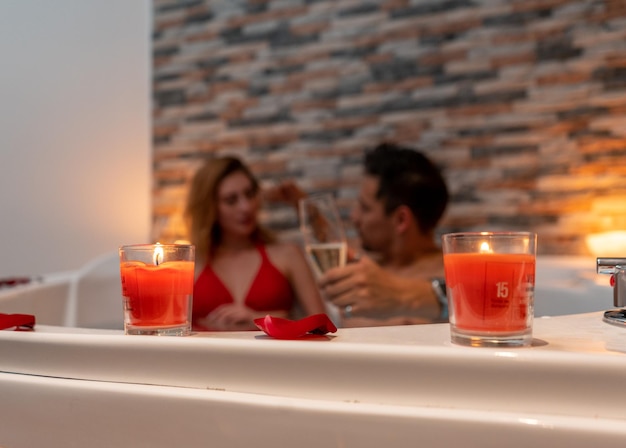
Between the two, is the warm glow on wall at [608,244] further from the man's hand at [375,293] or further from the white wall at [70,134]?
the white wall at [70,134]

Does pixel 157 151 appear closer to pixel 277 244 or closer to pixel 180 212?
pixel 180 212

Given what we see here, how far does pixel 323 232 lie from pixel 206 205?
820mm

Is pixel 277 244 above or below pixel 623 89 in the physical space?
below

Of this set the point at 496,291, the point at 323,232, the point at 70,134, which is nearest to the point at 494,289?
the point at 496,291

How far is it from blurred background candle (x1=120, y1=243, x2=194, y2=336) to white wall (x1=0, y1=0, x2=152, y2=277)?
2.25m

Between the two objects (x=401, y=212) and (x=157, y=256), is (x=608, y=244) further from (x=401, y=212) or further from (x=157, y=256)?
(x=157, y=256)

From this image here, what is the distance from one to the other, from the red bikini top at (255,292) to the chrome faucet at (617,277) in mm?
1440

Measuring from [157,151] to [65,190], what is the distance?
1.50ft

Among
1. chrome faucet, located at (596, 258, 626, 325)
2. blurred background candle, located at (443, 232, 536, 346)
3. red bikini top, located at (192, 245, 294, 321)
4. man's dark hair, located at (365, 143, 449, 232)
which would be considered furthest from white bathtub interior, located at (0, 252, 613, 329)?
blurred background candle, located at (443, 232, 536, 346)

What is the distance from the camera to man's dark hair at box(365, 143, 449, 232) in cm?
195

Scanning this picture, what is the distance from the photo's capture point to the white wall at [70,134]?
2.63 meters

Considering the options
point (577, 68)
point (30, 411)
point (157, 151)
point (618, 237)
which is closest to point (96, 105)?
point (157, 151)

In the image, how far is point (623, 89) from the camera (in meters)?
2.20

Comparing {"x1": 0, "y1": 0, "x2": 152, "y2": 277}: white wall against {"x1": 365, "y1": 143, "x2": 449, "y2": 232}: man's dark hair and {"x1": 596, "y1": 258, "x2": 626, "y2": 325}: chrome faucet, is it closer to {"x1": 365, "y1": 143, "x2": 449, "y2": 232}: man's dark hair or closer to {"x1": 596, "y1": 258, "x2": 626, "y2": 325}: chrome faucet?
{"x1": 365, "y1": 143, "x2": 449, "y2": 232}: man's dark hair
